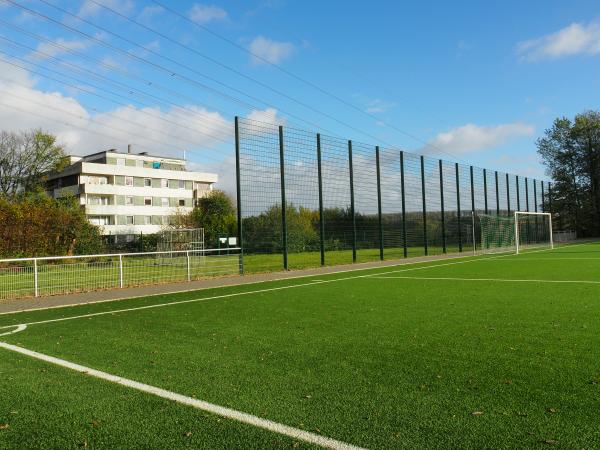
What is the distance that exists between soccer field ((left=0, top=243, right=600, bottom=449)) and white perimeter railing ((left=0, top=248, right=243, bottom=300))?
339 centimetres

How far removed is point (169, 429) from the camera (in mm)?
3656

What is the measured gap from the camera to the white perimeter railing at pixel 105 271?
1268cm

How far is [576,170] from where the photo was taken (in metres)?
58.3

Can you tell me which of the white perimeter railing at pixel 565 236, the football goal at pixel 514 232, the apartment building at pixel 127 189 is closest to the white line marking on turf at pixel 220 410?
the football goal at pixel 514 232

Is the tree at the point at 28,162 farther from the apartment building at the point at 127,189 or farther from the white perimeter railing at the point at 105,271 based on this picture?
the white perimeter railing at the point at 105,271

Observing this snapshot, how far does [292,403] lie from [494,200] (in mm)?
37179

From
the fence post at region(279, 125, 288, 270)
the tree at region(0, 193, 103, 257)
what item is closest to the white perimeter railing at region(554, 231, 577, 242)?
the fence post at region(279, 125, 288, 270)

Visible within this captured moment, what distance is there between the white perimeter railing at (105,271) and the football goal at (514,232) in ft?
67.6

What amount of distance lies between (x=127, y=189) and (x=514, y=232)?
4537cm

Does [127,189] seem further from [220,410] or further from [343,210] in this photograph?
[220,410]

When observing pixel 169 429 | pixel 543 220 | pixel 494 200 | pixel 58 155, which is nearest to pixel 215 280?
pixel 169 429

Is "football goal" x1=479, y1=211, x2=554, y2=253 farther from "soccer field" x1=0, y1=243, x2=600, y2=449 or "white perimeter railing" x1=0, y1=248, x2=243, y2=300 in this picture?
"soccer field" x1=0, y1=243, x2=600, y2=449

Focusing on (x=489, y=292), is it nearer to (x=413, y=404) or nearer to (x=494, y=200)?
(x=413, y=404)

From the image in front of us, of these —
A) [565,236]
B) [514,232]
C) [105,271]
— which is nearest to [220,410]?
[105,271]
